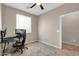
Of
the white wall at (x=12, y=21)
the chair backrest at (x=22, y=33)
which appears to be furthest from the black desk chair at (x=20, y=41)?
the white wall at (x=12, y=21)

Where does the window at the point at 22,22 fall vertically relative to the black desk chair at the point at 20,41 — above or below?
above

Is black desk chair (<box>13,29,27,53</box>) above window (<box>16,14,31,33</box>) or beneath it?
beneath

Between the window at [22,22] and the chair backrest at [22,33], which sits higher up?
the window at [22,22]

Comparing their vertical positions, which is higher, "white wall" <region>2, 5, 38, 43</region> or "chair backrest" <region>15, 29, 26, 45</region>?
"white wall" <region>2, 5, 38, 43</region>

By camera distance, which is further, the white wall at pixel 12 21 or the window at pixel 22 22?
the window at pixel 22 22

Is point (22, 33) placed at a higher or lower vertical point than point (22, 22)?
lower

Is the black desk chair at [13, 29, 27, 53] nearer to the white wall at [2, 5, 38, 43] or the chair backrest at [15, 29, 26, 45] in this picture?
the chair backrest at [15, 29, 26, 45]

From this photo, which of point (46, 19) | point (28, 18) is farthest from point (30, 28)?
point (46, 19)

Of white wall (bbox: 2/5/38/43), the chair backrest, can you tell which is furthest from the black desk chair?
white wall (bbox: 2/5/38/43)

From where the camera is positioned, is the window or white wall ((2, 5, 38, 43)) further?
the window

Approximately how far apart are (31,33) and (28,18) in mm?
384

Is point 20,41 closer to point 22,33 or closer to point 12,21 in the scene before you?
point 22,33

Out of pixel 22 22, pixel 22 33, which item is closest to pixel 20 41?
pixel 22 33

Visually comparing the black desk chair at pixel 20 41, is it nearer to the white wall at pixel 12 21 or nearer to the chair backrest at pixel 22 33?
the chair backrest at pixel 22 33
